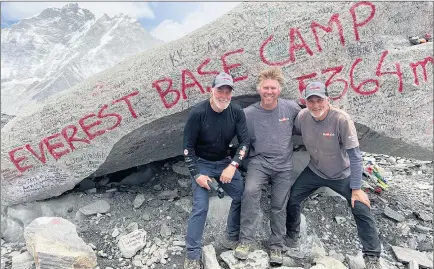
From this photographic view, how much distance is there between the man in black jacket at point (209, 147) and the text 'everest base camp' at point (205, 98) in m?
0.65

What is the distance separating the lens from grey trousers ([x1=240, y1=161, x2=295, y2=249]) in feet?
14.0

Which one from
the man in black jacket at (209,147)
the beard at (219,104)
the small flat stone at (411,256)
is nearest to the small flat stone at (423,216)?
the small flat stone at (411,256)

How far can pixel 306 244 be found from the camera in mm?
4836

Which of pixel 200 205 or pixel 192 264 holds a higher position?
pixel 200 205

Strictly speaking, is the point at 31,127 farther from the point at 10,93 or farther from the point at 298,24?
the point at 10,93

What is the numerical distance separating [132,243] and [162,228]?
0.52 metres

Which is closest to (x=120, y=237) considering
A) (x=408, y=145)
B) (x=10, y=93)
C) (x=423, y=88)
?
(x=408, y=145)

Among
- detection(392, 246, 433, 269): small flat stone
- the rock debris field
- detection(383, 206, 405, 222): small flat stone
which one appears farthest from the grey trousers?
detection(383, 206, 405, 222): small flat stone

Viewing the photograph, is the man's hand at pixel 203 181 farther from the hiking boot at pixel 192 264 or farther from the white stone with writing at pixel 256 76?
the white stone with writing at pixel 256 76

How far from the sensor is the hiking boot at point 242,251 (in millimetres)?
4234

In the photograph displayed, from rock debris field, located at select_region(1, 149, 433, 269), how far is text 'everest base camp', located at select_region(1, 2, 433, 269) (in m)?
0.02

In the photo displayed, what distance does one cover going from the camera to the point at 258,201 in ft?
14.1

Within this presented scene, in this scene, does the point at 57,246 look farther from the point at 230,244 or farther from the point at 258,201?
the point at 258,201

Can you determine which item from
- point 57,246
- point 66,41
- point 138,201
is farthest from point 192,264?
point 66,41
